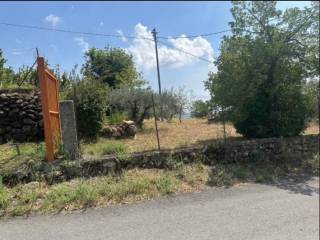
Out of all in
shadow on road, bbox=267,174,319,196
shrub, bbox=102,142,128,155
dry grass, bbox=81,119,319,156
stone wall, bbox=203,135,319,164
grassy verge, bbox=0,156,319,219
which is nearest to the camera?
grassy verge, bbox=0,156,319,219

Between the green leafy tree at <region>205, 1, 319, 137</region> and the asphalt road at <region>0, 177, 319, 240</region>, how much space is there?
4.00 metres

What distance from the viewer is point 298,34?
11.0 meters

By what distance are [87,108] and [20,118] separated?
1.78 metres

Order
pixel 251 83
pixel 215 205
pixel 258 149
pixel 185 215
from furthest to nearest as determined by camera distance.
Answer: pixel 251 83, pixel 258 149, pixel 215 205, pixel 185 215

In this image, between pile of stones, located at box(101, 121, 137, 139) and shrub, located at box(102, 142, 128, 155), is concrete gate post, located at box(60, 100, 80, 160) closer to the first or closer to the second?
shrub, located at box(102, 142, 128, 155)

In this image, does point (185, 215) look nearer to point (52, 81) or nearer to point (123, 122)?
point (52, 81)

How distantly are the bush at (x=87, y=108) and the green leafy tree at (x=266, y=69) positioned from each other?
127 inches

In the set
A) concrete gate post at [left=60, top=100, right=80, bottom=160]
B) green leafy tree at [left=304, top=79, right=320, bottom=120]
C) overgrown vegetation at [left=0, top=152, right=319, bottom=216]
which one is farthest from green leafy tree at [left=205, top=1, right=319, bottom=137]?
concrete gate post at [left=60, top=100, right=80, bottom=160]

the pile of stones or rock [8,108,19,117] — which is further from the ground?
rock [8,108,19,117]

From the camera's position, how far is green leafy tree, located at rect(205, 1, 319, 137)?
10.7 meters

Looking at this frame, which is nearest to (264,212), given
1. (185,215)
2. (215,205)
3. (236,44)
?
(215,205)

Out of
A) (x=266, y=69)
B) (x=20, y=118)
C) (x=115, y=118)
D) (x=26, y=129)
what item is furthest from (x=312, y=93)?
(x=20, y=118)

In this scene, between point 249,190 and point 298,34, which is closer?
point 249,190

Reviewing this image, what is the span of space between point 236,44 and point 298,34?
1.69 m
